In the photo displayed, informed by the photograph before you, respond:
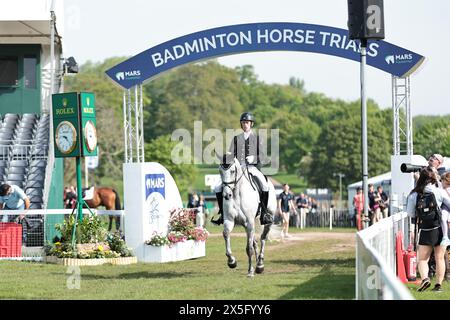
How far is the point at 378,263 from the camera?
33.3 ft

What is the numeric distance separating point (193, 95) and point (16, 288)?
112 m

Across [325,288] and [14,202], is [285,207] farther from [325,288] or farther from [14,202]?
[325,288]

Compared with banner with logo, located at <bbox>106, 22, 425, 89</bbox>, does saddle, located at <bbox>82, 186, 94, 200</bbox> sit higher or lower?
lower

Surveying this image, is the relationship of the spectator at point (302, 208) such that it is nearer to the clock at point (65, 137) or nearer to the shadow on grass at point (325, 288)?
the clock at point (65, 137)

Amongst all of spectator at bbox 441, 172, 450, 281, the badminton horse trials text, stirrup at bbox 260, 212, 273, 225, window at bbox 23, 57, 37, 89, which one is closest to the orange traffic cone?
spectator at bbox 441, 172, 450, 281

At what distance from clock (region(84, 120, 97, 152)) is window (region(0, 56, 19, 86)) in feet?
53.4

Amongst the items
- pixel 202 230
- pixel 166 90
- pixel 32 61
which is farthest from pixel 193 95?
pixel 202 230

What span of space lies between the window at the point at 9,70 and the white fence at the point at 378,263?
73.4ft

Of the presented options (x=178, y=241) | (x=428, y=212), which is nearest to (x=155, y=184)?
(x=178, y=241)

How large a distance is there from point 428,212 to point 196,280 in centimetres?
412

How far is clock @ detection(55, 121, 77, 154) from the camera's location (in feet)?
72.5

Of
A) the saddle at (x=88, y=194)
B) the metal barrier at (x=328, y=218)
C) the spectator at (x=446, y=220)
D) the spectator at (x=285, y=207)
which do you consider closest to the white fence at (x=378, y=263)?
the spectator at (x=446, y=220)

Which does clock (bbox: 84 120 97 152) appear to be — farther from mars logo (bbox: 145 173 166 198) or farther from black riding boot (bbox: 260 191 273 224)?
black riding boot (bbox: 260 191 273 224)

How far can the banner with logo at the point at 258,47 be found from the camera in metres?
22.3
